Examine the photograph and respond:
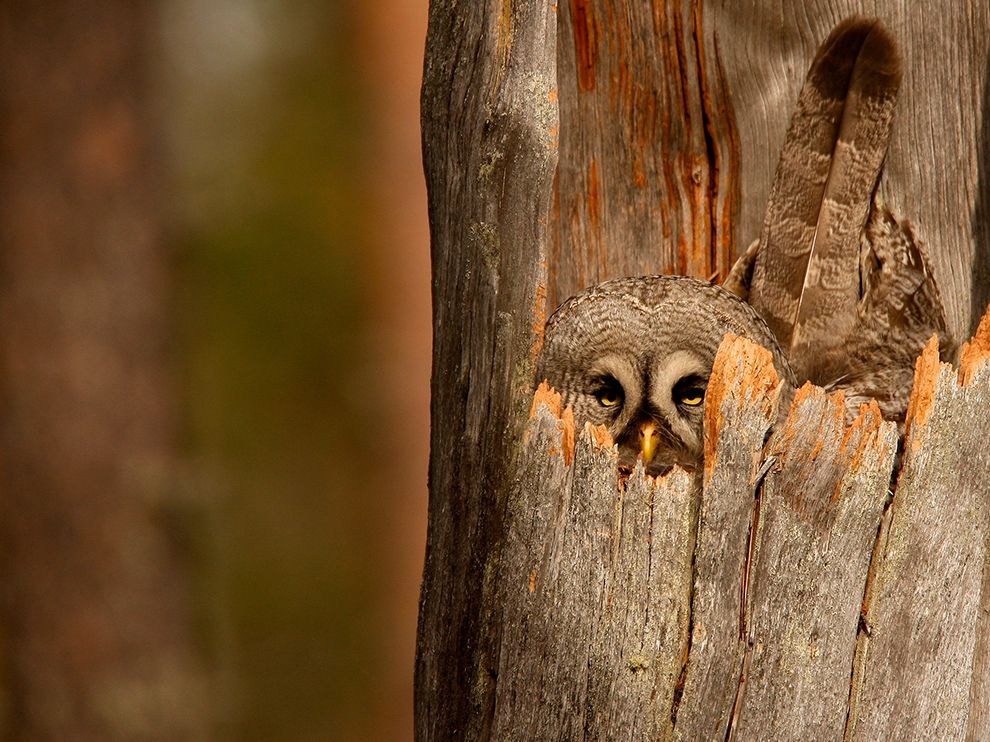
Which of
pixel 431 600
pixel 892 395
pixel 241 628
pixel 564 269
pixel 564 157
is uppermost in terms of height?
pixel 564 157

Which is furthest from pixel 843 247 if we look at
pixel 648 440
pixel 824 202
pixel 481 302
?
pixel 481 302

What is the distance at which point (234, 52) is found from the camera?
4.35 m

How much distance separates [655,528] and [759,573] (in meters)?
0.22

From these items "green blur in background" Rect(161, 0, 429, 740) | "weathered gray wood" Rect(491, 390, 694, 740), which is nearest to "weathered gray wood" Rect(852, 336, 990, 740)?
"weathered gray wood" Rect(491, 390, 694, 740)

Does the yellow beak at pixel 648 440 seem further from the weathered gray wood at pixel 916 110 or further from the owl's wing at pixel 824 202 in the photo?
the weathered gray wood at pixel 916 110

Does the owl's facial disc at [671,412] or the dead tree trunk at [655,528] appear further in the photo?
the owl's facial disc at [671,412]

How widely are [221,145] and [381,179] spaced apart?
2.23 feet

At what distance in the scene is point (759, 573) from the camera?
1.97 meters

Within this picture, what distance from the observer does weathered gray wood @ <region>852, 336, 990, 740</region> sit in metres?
2.02

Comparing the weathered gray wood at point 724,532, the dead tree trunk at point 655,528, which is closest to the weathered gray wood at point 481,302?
the dead tree trunk at point 655,528

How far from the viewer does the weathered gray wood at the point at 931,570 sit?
6.61 feet

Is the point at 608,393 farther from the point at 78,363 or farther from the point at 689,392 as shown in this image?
the point at 78,363

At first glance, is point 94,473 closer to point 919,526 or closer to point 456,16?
point 456,16

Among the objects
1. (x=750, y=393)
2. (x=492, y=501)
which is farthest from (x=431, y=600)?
(x=750, y=393)
